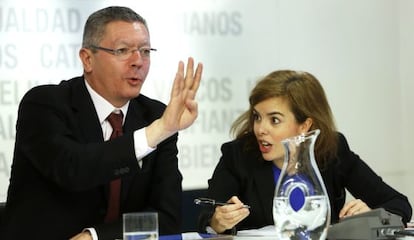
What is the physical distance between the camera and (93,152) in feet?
7.88

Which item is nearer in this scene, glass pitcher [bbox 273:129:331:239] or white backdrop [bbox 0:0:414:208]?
glass pitcher [bbox 273:129:331:239]

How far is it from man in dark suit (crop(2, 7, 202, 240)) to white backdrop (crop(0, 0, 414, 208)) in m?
0.96

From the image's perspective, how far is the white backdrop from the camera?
3.70 meters

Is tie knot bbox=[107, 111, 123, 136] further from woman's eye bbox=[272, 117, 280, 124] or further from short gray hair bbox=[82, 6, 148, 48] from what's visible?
woman's eye bbox=[272, 117, 280, 124]

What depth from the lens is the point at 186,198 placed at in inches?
125

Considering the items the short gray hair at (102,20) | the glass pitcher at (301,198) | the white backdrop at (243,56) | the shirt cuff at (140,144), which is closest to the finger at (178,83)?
the shirt cuff at (140,144)

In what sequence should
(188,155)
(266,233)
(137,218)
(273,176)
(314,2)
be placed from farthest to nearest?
(314,2)
(188,155)
(273,176)
(266,233)
(137,218)

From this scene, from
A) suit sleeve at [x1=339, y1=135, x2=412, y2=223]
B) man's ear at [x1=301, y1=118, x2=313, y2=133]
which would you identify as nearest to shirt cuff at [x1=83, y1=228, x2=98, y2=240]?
man's ear at [x1=301, y1=118, x2=313, y2=133]

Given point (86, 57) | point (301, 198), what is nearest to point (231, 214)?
point (301, 198)

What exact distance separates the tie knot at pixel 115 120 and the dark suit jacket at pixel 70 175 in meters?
0.03

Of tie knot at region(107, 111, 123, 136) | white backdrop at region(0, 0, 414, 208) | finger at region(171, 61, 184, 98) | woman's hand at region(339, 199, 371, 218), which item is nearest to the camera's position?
finger at region(171, 61, 184, 98)

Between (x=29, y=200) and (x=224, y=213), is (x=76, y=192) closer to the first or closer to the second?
(x=29, y=200)

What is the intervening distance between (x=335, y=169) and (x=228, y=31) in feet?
4.16

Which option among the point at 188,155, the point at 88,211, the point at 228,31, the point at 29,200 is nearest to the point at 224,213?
the point at 88,211
